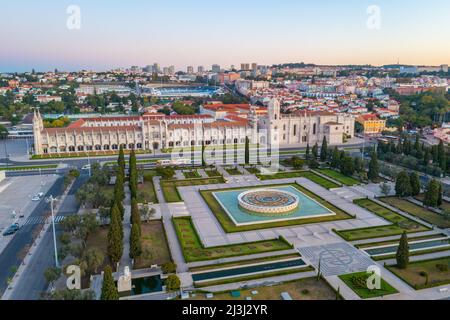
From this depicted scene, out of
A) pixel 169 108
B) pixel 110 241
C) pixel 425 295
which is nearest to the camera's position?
pixel 425 295

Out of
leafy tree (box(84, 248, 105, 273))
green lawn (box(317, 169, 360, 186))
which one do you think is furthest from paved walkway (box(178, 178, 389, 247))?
leafy tree (box(84, 248, 105, 273))

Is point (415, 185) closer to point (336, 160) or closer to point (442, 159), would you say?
point (336, 160)

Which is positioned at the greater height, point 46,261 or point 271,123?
point 271,123

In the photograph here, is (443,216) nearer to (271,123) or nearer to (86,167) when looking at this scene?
(271,123)

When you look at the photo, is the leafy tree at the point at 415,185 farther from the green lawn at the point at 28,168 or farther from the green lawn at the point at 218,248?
the green lawn at the point at 28,168
